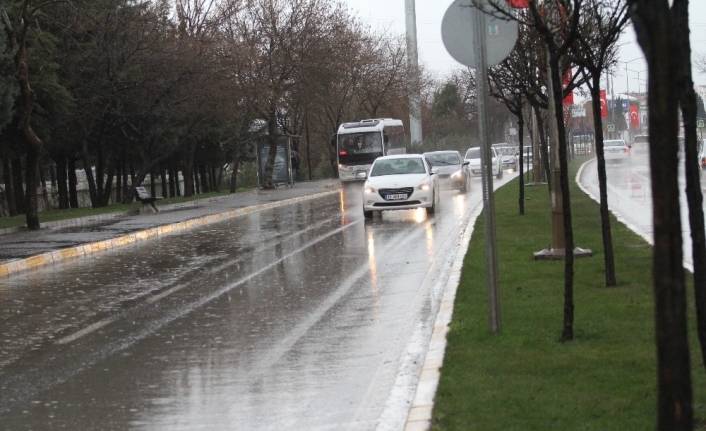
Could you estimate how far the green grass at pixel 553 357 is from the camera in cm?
598

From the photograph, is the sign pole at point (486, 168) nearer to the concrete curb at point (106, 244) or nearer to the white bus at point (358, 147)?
the concrete curb at point (106, 244)

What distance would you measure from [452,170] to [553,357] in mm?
34738

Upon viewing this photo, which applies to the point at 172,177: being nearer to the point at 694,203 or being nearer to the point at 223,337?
the point at 223,337

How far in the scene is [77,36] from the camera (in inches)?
1554

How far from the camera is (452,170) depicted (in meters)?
42.2

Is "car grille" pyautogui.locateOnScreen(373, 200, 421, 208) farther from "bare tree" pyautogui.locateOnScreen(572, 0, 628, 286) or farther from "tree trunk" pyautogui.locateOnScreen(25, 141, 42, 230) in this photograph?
"bare tree" pyautogui.locateOnScreen(572, 0, 628, 286)

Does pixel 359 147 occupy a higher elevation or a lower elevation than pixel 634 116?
lower

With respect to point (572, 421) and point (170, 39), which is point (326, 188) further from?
point (572, 421)

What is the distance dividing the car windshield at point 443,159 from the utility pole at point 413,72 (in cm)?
2793

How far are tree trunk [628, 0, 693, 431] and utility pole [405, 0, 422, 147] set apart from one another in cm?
6768

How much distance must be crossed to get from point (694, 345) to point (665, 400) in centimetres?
425

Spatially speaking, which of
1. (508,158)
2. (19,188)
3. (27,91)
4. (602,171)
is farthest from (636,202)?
(508,158)

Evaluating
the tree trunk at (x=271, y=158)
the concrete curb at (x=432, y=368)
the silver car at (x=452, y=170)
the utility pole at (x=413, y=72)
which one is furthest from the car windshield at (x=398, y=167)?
the utility pole at (x=413, y=72)

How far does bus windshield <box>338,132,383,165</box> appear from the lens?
5619cm
